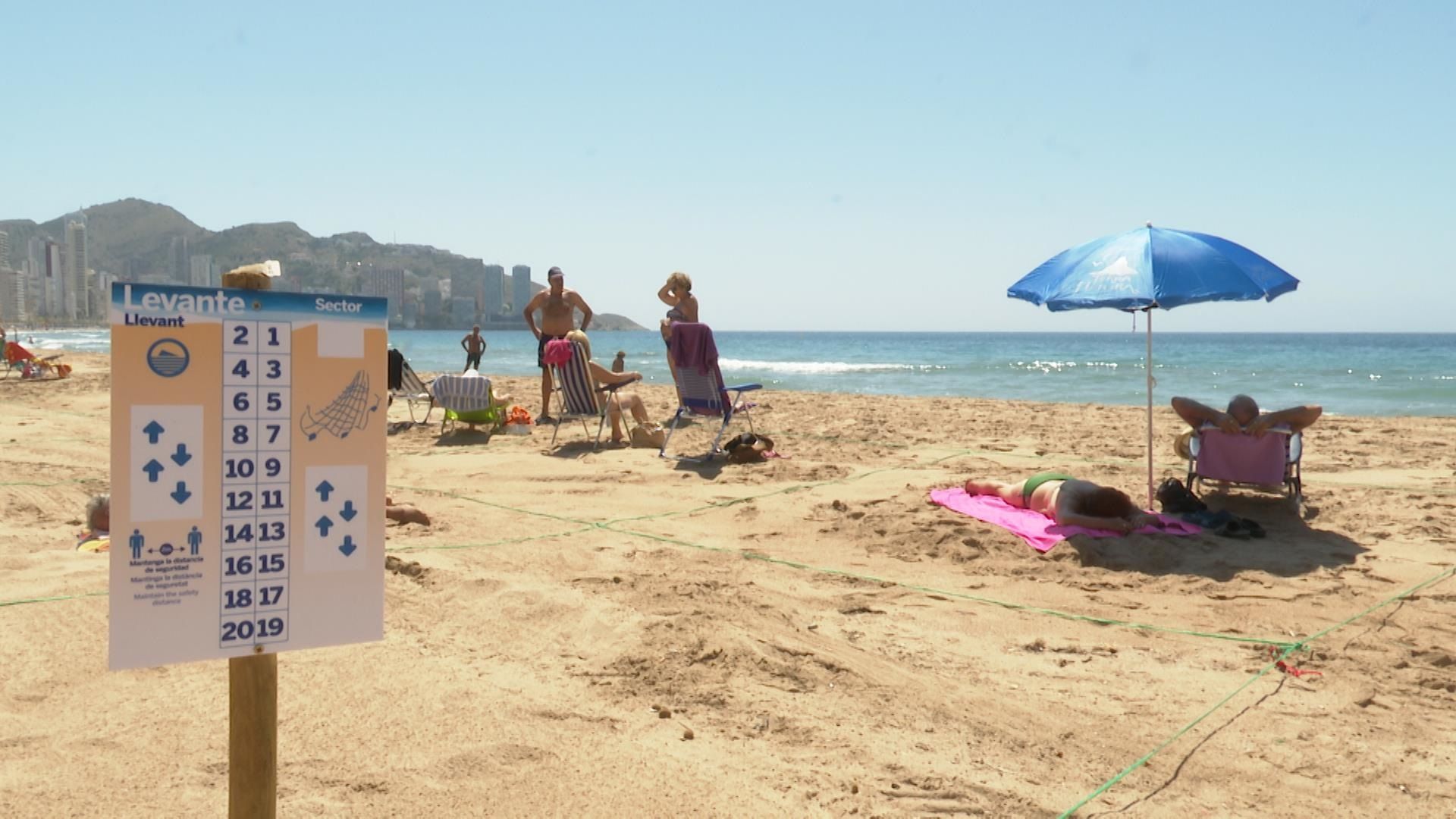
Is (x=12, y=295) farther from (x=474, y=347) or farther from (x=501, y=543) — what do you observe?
(x=501, y=543)

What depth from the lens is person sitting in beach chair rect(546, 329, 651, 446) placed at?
28.9ft

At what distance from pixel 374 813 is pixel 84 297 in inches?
3875

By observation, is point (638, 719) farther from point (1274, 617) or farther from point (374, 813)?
point (1274, 617)

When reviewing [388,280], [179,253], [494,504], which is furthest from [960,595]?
[179,253]

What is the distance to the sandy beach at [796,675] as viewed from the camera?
2617 mm

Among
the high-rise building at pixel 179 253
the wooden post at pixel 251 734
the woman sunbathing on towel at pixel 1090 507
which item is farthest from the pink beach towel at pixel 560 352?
the high-rise building at pixel 179 253

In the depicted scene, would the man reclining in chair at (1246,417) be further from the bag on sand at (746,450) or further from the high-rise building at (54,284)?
the high-rise building at (54,284)

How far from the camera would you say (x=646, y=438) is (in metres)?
8.89

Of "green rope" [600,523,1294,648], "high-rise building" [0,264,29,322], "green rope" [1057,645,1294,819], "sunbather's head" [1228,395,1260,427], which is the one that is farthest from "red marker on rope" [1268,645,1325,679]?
"high-rise building" [0,264,29,322]

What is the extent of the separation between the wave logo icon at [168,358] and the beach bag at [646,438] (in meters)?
7.10

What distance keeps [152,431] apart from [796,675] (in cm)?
222

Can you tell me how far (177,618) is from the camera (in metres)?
1.75

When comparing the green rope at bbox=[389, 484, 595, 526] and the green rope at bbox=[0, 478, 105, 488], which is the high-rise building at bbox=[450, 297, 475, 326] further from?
the green rope at bbox=[389, 484, 595, 526]

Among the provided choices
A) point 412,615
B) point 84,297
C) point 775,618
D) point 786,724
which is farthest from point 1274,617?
point 84,297
